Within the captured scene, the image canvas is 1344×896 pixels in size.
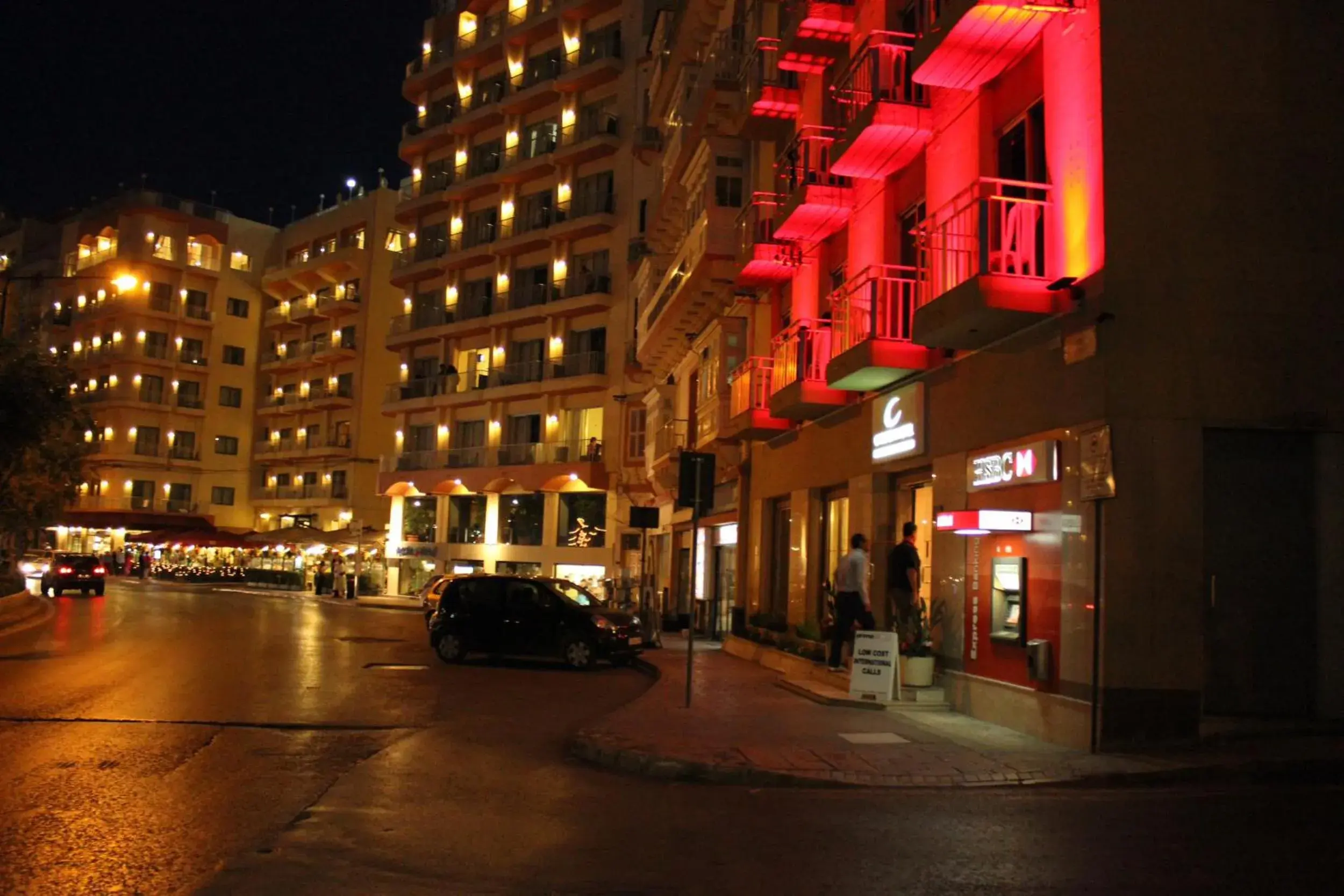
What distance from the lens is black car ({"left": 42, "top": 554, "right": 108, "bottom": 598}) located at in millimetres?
42406

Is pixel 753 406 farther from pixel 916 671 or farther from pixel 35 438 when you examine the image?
pixel 35 438

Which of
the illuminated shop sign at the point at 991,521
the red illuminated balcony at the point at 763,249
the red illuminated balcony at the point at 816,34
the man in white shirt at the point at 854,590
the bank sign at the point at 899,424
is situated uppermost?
the red illuminated balcony at the point at 816,34

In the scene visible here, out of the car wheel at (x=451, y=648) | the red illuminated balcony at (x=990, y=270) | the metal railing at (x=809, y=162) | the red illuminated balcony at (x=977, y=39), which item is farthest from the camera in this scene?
the car wheel at (x=451, y=648)

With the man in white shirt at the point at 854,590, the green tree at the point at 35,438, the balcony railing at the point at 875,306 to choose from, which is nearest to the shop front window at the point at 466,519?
the green tree at the point at 35,438

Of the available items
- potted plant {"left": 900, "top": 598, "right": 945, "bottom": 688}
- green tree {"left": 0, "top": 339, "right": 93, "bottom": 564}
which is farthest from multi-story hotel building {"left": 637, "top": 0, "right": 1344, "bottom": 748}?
green tree {"left": 0, "top": 339, "right": 93, "bottom": 564}

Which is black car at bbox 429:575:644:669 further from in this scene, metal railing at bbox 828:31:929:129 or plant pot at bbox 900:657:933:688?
metal railing at bbox 828:31:929:129

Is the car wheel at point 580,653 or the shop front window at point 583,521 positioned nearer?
the car wheel at point 580,653

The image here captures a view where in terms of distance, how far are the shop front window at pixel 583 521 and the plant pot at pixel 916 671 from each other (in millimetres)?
32391

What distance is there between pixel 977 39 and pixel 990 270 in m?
2.91

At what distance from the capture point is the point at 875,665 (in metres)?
13.6

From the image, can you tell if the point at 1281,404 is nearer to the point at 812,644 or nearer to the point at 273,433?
the point at 812,644

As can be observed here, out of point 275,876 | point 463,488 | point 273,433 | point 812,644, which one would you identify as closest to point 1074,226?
point 812,644

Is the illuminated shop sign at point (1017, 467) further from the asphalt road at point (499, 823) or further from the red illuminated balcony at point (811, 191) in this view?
the red illuminated balcony at point (811, 191)

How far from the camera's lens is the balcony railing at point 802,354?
58.8ft
